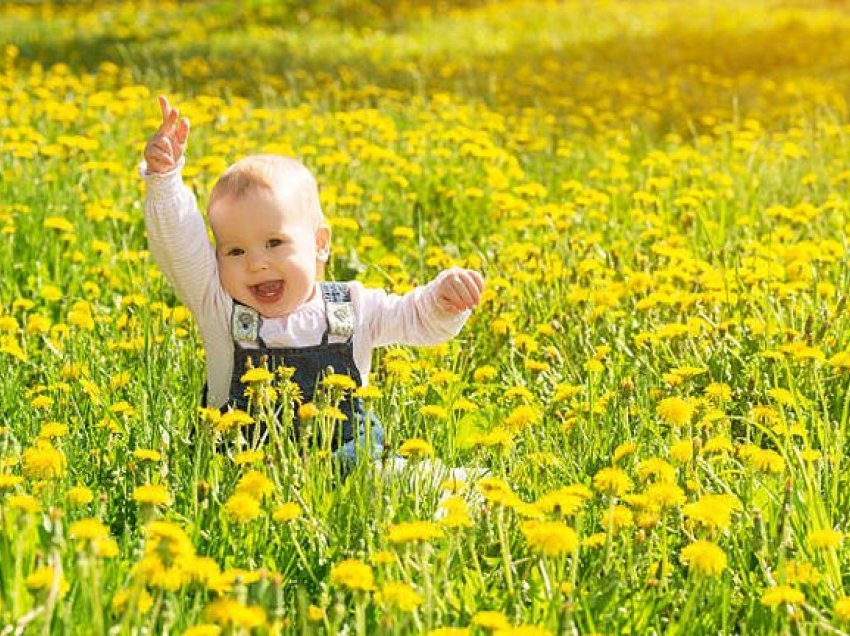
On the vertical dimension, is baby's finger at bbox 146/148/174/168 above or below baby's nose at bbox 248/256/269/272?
above

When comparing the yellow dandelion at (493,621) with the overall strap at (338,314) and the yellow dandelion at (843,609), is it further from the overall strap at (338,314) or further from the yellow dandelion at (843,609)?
the overall strap at (338,314)

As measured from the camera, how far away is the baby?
303 cm

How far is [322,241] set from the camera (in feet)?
10.8

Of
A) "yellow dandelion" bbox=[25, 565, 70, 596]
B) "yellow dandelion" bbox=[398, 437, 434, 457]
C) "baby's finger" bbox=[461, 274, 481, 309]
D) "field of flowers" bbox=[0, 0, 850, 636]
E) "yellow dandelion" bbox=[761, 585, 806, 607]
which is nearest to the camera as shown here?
"yellow dandelion" bbox=[25, 565, 70, 596]

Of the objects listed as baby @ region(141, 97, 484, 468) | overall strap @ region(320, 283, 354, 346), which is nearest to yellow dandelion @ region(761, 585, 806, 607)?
baby @ region(141, 97, 484, 468)

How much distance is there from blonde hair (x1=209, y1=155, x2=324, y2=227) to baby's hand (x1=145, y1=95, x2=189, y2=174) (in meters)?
0.13

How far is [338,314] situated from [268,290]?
171 mm

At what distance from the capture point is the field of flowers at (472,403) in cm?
211

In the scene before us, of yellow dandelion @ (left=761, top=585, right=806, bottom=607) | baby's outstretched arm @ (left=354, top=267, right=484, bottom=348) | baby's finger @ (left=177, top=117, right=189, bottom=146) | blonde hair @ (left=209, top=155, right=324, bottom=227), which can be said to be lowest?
yellow dandelion @ (left=761, top=585, right=806, bottom=607)

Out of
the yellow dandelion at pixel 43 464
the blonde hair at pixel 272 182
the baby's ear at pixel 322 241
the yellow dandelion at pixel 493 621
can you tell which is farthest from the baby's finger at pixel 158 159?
the yellow dandelion at pixel 493 621

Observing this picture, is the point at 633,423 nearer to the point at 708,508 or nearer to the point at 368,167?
the point at 708,508

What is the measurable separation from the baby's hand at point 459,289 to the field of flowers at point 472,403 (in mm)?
163

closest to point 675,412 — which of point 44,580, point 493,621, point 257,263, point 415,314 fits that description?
point 415,314

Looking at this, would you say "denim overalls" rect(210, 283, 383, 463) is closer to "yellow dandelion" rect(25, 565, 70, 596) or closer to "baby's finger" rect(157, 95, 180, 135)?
"baby's finger" rect(157, 95, 180, 135)
